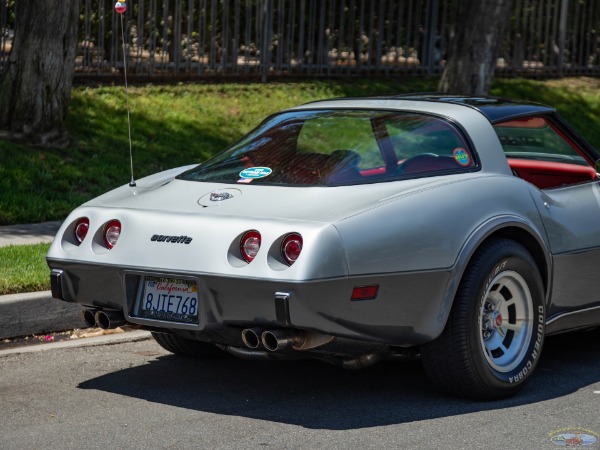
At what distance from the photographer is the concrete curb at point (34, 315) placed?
6938mm

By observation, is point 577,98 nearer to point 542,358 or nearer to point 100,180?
point 100,180

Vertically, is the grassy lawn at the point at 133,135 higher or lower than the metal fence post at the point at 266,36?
lower

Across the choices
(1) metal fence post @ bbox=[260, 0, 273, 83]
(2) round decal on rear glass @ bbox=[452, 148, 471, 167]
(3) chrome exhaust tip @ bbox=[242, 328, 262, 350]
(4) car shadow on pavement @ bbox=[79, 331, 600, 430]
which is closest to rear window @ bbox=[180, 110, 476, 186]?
(2) round decal on rear glass @ bbox=[452, 148, 471, 167]

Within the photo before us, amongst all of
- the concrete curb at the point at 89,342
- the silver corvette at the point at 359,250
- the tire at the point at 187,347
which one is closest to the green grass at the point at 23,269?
the concrete curb at the point at 89,342

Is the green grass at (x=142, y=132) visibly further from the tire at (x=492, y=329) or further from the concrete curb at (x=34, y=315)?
the tire at (x=492, y=329)

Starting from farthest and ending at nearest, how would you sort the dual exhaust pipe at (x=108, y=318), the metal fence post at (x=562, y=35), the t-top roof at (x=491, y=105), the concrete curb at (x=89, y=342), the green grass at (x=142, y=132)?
the metal fence post at (x=562, y=35) → the green grass at (x=142, y=132) → the concrete curb at (x=89, y=342) → the t-top roof at (x=491, y=105) → the dual exhaust pipe at (x=108, y=318)

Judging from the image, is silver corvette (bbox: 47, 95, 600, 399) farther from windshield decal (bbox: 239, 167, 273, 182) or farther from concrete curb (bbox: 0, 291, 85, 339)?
concrete curb (bbox: 0, 291, 85, 339)

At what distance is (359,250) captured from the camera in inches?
202

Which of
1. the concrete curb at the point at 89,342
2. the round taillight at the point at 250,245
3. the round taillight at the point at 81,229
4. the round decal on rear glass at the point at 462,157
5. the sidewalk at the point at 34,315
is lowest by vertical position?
the concrete curb at the point at 89,342

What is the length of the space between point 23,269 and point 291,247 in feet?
10.4

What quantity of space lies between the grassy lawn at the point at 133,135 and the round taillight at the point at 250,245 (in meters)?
2.46

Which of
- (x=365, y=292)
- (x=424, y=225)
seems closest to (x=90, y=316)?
(x=365, y=292)

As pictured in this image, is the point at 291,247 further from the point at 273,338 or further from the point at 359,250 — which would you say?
the point at 273,338

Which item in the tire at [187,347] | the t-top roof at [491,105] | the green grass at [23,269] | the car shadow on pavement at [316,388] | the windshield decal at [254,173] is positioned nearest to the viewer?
the car shadow on pavement at [316,388]
